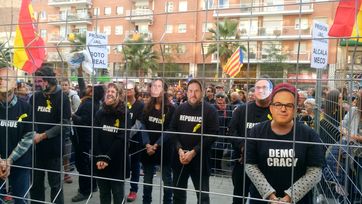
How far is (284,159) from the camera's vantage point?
2.19 meters

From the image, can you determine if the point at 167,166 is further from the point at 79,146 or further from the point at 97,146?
the point at 79,146

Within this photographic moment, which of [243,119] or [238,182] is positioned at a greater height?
[243,119]

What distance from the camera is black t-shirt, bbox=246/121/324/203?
7.19 feet

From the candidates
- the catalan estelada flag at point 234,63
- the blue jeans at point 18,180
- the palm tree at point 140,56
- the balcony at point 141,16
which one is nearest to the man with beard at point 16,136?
the blue jeans at point 18,180

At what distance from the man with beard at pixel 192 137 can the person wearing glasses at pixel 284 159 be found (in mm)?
1020

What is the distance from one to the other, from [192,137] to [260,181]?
1207mm

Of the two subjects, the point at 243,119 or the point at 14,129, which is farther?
the point at 243,119

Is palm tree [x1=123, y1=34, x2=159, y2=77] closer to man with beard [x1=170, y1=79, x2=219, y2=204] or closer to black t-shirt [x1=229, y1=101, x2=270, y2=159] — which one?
man with beard [x1=170, y1=79, x2=219, y2=204]

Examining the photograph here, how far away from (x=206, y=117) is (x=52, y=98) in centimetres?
168

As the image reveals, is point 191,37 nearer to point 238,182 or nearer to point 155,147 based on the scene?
point 155,147

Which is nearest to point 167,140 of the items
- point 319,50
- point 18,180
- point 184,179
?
Answer: point 184,179

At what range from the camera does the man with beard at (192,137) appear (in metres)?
3.31

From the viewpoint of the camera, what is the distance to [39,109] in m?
3.75

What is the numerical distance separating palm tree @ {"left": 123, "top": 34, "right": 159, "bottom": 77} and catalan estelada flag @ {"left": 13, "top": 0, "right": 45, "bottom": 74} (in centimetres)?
78
